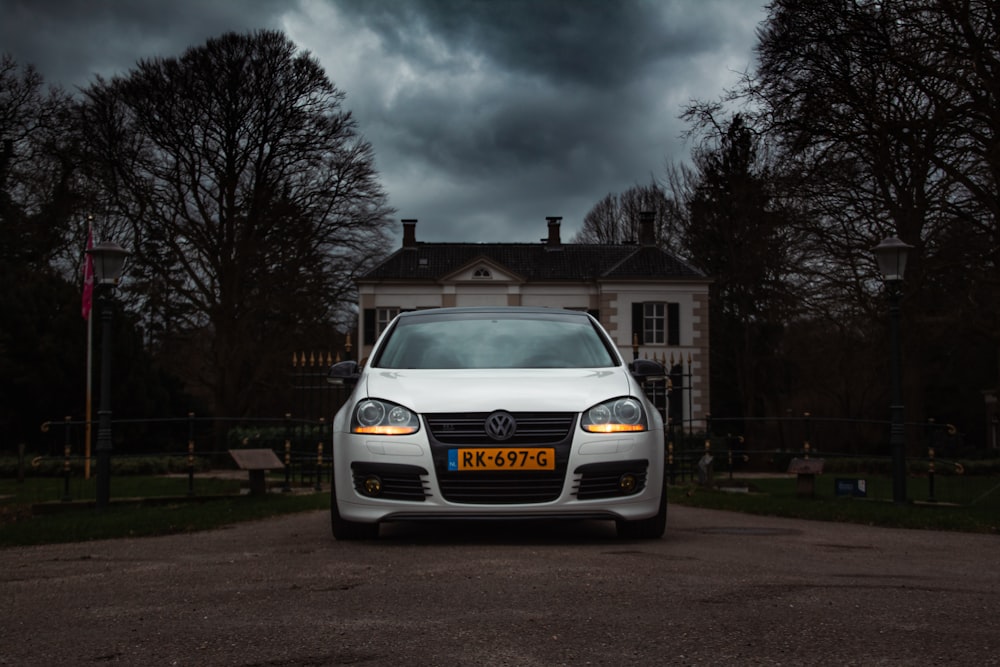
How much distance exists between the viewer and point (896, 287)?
15.0m

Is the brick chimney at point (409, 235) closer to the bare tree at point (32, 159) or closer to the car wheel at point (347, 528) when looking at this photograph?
the bare tree at point (32, 159)

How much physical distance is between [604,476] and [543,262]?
46041 millimetres

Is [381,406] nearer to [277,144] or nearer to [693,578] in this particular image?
[693,578]

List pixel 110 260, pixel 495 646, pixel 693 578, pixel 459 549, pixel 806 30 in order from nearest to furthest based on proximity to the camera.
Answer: pixel 495 646, pixel 693 578, pixel 459 549, pixel 110 260, pixel 806 30

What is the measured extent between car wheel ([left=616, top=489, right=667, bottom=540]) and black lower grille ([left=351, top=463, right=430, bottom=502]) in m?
1.48

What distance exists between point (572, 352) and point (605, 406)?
3.66 feet

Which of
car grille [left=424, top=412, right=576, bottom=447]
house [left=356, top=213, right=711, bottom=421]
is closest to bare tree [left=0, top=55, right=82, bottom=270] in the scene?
house [left=356, top=213, right=711, bottom=421]

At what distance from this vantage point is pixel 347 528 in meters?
8.09

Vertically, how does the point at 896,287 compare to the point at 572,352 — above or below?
above

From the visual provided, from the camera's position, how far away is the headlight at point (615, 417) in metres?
7.53

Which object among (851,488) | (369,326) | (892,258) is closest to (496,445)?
(892,258)

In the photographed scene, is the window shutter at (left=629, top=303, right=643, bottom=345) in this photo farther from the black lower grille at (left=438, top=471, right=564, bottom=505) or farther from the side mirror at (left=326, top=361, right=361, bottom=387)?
the black lower grille at (left=438, top=471, right=564, bottom=505)

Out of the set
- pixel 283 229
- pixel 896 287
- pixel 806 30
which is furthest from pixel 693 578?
pixel 283 229

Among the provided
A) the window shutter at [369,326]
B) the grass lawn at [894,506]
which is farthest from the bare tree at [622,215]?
the grass lawn at [894,506]
